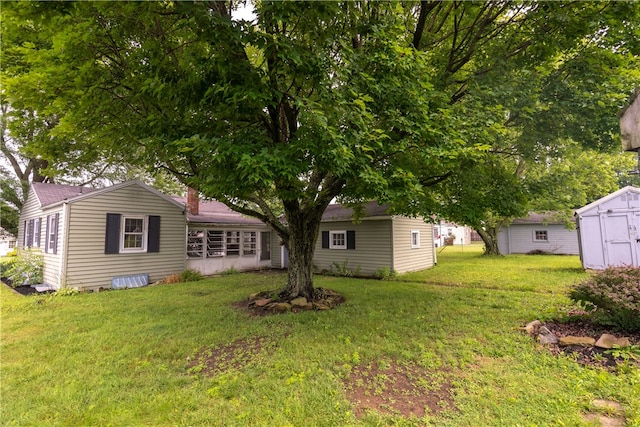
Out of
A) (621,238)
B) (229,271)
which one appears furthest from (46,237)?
(621,238)

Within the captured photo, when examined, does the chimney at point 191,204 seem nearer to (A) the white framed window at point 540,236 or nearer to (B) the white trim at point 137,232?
(B) the white trim at point 137,232

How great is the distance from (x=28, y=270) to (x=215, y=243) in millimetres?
6398

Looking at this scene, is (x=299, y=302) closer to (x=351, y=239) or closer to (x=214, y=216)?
(x=351, y=239)

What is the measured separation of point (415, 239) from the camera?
14.1 meters

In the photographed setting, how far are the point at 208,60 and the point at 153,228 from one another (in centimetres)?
882

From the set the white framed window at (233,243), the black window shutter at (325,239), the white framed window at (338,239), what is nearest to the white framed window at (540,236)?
the white framed window at (338,239)

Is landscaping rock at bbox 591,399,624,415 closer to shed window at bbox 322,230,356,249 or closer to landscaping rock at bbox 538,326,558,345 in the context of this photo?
landscaping rock at bbox 538,326,558,345

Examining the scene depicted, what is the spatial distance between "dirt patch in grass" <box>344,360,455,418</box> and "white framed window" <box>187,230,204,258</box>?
10938 millimetres

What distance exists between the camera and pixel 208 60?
14.7 ft

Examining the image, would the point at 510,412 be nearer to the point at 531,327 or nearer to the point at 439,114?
the point at 531,327

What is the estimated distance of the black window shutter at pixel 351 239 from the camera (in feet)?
43.2

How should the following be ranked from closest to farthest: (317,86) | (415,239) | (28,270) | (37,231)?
1. (317,86)
2. (28,270)
3. (37,231)
4. (415,239)

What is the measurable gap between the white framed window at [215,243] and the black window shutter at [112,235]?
3684mm

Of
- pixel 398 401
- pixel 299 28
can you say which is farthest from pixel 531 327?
pixel 299 28
